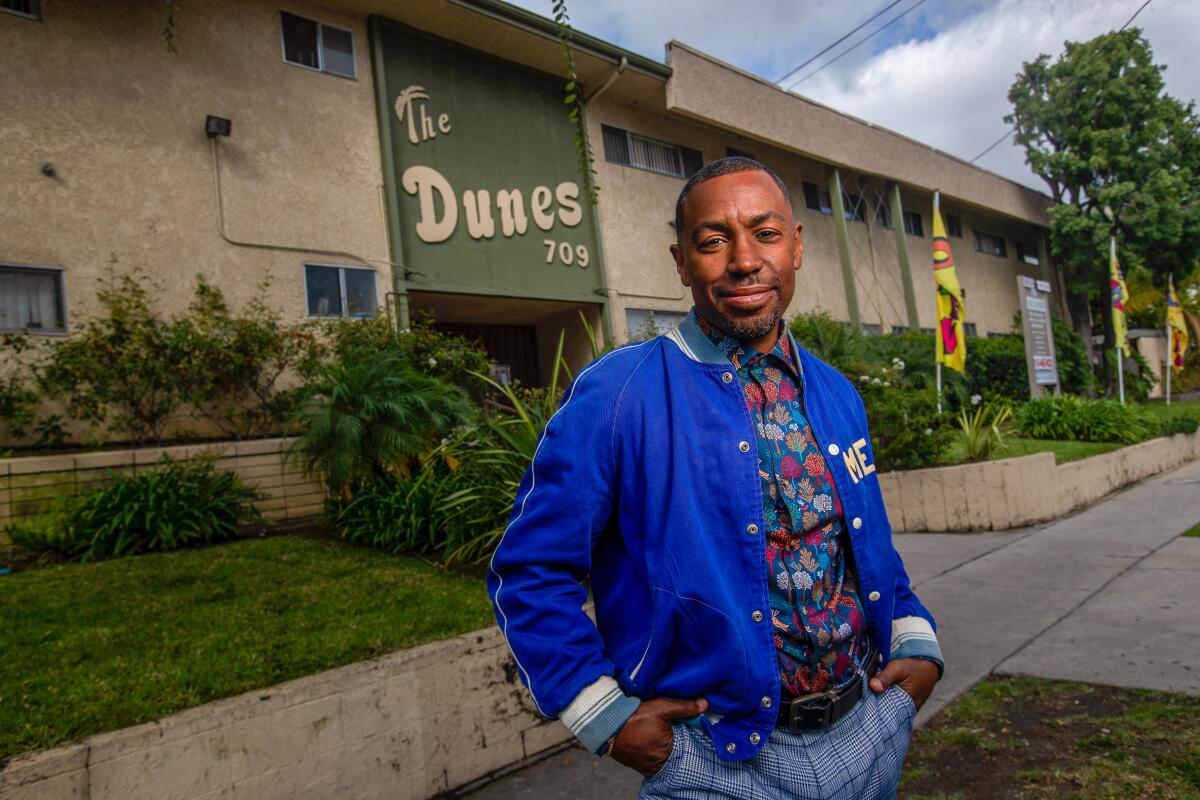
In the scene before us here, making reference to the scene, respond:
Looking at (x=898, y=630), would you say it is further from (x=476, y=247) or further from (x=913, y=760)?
(x=476, y=247)

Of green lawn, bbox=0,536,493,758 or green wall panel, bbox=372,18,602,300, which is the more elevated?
green wall panel, bbox=372,18,602,300

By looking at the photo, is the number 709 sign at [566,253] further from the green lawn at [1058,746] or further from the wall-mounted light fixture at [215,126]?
the green lawn at [1058,746]

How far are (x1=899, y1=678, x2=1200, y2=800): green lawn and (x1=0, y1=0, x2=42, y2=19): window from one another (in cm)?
1062

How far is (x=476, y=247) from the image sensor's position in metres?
11.9

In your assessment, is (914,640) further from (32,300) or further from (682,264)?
(32,300)

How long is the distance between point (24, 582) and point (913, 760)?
5.45 m

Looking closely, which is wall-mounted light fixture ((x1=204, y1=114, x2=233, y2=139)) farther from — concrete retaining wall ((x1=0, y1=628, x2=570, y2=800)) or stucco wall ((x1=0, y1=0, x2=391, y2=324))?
concrete retaining wall ((x1=0, y1=628, x2=570, y2=800))

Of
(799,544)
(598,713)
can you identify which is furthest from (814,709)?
(598,713)

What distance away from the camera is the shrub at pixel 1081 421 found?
11938 mm

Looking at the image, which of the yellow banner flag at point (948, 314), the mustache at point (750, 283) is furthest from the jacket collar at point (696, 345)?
the yellow banner flag at point (948, 314)

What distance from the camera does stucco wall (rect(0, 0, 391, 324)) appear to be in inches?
319

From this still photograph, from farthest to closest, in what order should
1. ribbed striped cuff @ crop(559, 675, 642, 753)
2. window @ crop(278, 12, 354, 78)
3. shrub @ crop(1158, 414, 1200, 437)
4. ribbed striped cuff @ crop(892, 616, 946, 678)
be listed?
shrub @ crop(1158, 414, 1200, 437) → window @ crop(278, 12, 354, 78) → ribbed striped cuff @ crop(892, 616, 946, 678) → ribbed striped cuff @ crop(559, 675, 642, 753)

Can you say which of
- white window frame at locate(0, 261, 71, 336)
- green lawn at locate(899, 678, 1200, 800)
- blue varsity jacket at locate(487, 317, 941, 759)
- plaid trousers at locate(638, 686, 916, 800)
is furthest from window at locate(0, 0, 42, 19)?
green lawn at locate(899, 678, 1200, 800)

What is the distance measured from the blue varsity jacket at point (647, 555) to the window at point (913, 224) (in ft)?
70.2
